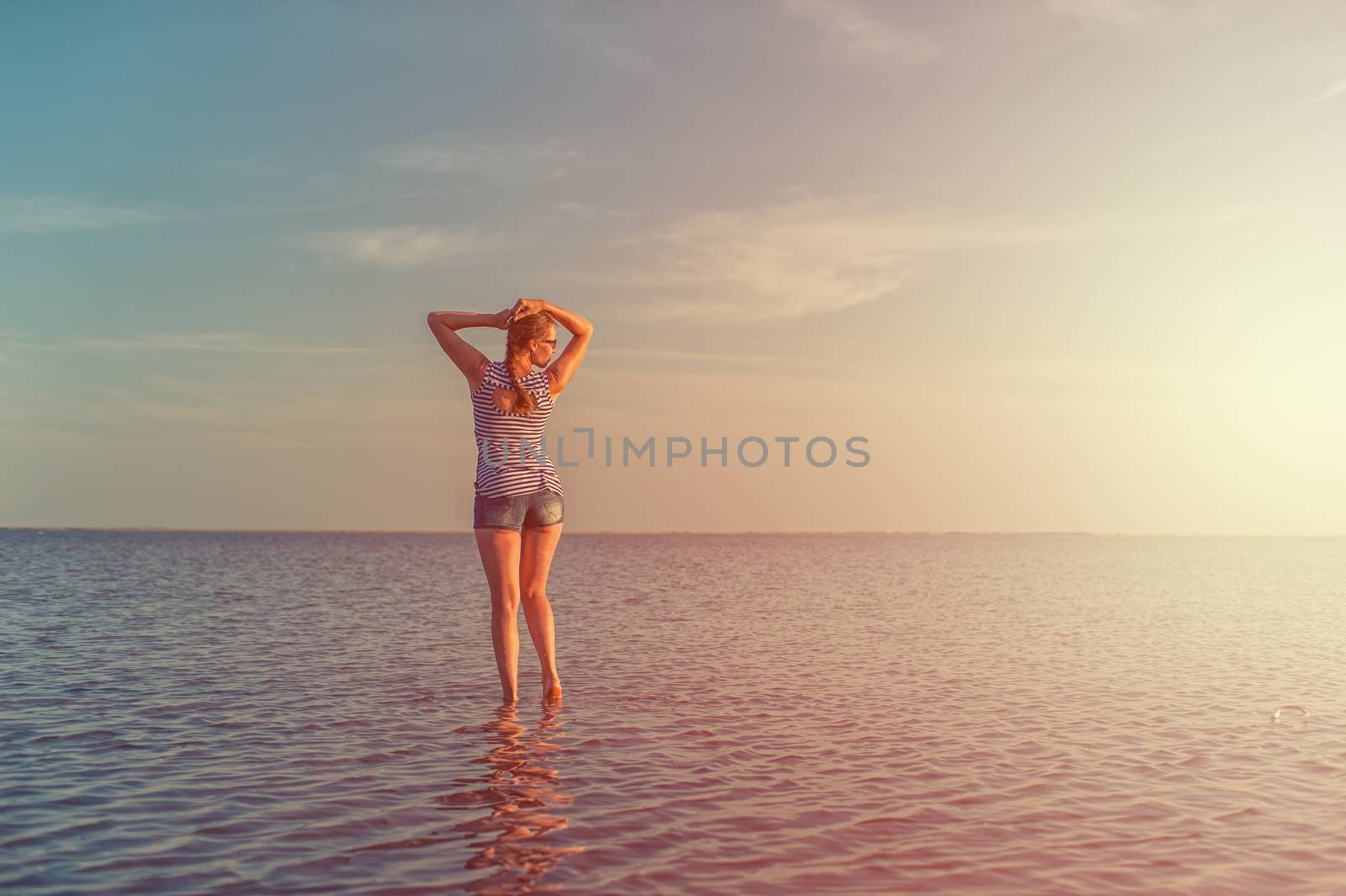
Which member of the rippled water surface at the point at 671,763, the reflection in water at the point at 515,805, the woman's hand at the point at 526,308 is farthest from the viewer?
the woman's hand at the point at 526,308

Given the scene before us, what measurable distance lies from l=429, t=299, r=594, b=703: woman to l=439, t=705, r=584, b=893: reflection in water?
108 centimetres

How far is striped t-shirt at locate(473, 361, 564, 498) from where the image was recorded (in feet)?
26.3

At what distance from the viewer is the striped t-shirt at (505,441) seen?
26.3 feet

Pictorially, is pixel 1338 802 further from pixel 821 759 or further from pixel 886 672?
pixel 886 672

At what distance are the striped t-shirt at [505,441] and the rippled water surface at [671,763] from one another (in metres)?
1.87

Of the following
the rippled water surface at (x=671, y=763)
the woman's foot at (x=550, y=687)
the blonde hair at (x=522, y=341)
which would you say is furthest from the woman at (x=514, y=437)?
the rippled water surface at (x=671, y=763)

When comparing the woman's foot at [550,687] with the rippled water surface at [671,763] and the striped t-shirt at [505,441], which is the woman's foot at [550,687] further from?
the striped t-shirt at [505,441]

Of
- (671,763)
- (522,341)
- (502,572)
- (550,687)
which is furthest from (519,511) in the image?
(671,763)

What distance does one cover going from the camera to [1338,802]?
6219 millimetres

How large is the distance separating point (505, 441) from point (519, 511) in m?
0.54

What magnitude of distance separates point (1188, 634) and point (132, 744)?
1582 centimetres

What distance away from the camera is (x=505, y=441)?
8.02 m

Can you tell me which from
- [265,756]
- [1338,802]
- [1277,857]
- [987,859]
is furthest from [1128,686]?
[265,756]

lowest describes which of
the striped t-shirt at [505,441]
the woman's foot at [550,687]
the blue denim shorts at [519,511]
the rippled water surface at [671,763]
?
the rippled water surface at [671,763]
